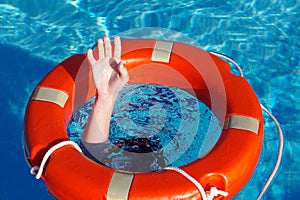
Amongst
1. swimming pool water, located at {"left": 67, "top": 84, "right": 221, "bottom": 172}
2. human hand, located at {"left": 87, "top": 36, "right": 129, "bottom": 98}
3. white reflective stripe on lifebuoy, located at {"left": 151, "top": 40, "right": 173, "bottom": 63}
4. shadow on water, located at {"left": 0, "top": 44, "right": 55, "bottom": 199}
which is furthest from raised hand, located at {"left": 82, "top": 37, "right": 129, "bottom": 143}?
shadow on water, located at {"left": 0, "top": 44, "right": 55, "bottom": 199}

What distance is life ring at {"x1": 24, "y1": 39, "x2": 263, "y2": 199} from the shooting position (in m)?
1.84

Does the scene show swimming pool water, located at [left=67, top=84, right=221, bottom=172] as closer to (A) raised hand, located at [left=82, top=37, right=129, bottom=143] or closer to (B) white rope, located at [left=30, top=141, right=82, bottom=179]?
(A) raised hand, located at [left=82, top=37, right=129, bottom=143]

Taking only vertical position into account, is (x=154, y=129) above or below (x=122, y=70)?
below

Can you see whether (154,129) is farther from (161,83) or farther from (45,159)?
(45,159)

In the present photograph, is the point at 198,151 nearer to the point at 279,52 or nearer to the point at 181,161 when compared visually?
the point at 181,161

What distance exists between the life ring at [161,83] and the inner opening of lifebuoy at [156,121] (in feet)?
0.04

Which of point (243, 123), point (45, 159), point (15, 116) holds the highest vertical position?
point (243, 123)

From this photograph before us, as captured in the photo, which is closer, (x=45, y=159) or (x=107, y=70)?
(x=45, y=159)

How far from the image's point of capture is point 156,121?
2615 millimetres

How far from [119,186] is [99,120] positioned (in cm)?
53

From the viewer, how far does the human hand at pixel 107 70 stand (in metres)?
2.18

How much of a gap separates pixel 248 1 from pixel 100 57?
5.86ft

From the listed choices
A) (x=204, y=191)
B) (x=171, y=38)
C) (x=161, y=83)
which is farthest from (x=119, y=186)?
(x=171, y=38)

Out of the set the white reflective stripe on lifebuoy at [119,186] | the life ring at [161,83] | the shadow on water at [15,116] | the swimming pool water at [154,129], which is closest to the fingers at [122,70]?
the life ring at [161,83]
